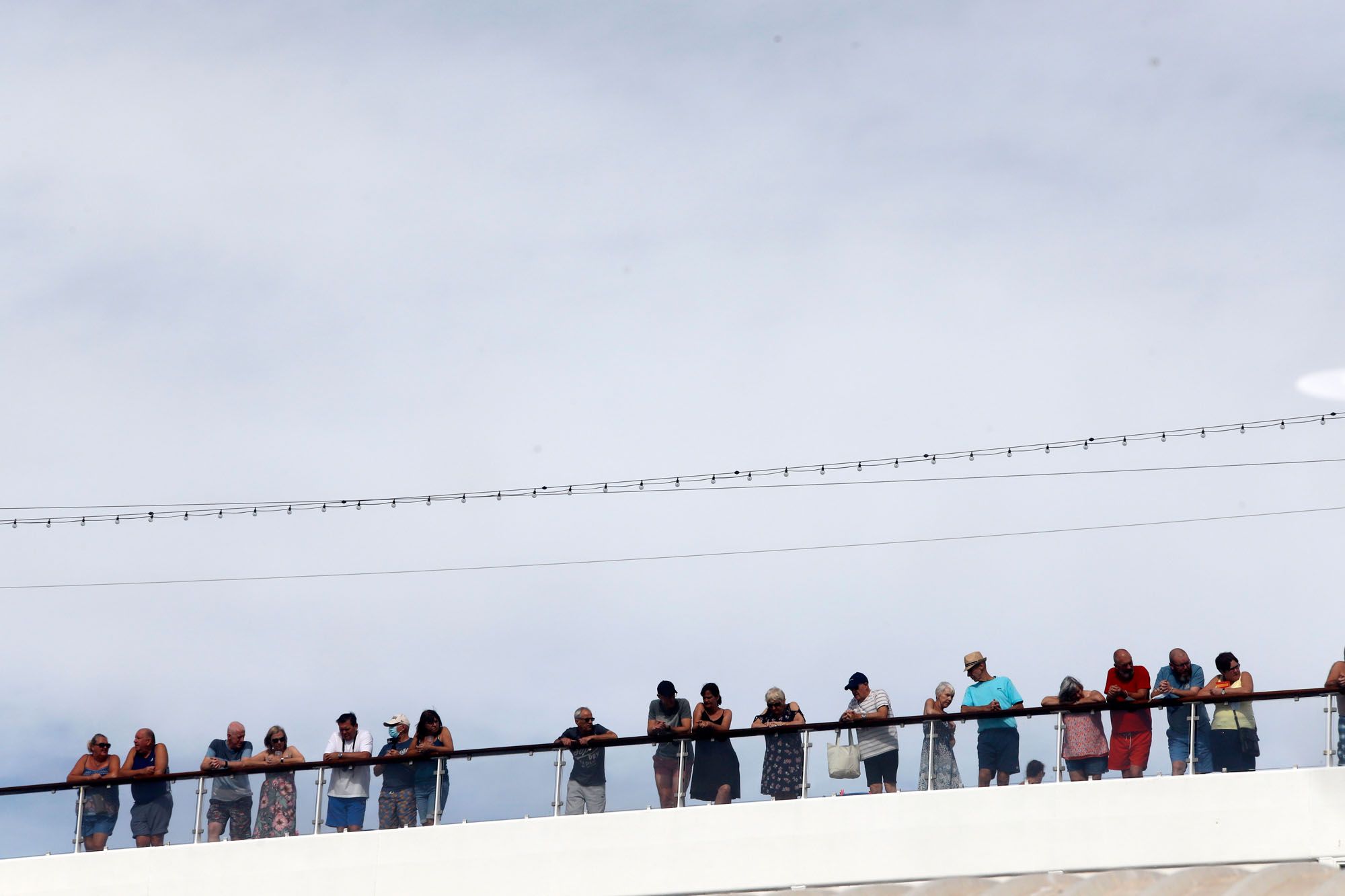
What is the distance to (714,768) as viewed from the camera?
17672mm

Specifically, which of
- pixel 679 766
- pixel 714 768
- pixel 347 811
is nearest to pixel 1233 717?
pixel 714 768

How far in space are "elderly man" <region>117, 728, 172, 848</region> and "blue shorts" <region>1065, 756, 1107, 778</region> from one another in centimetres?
833

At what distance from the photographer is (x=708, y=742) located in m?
17.6

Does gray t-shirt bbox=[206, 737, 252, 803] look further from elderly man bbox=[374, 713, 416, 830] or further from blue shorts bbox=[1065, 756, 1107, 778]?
blue shorts bbox=[1065, 756, 1107, 778]

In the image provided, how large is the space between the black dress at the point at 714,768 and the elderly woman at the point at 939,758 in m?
1.62

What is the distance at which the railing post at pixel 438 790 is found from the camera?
60.2 ft

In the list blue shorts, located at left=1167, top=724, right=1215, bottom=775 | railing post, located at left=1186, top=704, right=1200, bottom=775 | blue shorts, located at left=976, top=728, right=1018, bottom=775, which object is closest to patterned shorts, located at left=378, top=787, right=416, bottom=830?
→ blue shorts, located at left=976, top=728, right=1018, bottom=775

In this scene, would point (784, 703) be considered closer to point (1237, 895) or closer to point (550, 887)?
point (550, 887)

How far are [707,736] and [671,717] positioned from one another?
47 cm

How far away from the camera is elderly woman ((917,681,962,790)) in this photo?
17.0m

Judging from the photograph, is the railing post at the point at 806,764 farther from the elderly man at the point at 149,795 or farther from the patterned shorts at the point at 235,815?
the elderly man at the point at 149,795

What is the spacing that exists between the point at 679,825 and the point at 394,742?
287 centimetres

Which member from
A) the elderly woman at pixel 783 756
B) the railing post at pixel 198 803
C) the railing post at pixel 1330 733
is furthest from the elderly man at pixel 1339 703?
the railing post at pixel 198 803

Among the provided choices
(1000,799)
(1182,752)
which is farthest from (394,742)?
(1182,752)
